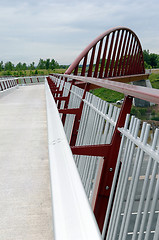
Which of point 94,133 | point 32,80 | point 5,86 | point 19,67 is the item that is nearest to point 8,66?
point 19,67

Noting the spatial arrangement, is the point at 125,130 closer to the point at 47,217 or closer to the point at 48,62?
the point at 47,217

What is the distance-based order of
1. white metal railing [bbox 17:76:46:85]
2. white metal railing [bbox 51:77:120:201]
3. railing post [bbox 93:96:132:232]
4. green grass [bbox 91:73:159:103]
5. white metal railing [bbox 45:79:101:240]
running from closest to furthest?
white metal railing [bbox 45:79:101:240], railing post [bbox 93:96:132:232], white metal railing [bbox 51:77:120:201], white metal railing [bbox 17:76:46:85], green grass [bbox 91:73:159:103]

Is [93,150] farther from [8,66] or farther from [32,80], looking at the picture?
[8,66]

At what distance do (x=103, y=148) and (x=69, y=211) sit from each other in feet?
6.71

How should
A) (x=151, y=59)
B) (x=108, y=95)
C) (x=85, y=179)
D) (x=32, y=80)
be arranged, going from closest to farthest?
(x=85, y=179), (x=32, y=80), (x=108, y=95), (x=151, y=59)

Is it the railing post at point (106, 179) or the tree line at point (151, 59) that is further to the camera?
the tree line at point (151, 59)

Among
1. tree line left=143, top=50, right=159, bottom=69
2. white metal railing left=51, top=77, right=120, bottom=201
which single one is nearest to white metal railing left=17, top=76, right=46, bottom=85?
white metal railing left=51, top=77, right=120, bottom=201

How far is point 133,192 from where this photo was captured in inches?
99.7

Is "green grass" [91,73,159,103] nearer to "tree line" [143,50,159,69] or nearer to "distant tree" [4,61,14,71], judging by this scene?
"tree line" [143,50,159,69]

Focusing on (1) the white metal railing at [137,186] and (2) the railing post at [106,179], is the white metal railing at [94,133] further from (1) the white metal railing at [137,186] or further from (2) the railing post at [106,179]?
(1) the white metal railing at [137,186]

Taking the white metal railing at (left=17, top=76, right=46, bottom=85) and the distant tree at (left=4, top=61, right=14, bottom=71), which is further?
the distant tree at (left=4, top=61, right=14, bottom=71)

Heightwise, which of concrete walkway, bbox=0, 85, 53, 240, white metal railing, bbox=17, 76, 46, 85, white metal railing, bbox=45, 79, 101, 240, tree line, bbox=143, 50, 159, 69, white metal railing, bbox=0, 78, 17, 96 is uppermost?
tree line, bbox=143, 50, 159, 69

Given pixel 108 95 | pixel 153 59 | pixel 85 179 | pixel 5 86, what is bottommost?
pixel 108 95

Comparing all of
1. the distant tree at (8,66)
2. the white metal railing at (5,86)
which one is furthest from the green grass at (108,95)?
the white metal railing at (5,86)
